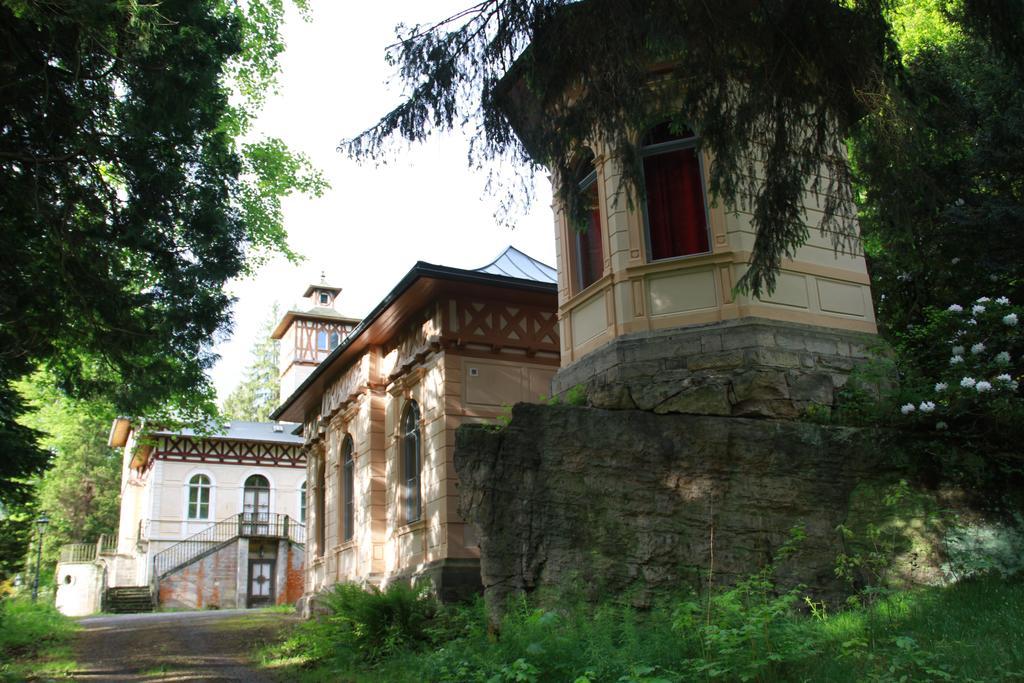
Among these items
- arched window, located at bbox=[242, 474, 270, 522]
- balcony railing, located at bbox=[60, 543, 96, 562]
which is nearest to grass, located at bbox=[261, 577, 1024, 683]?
arched window, located at bbox=[242, 474, 270, 522]

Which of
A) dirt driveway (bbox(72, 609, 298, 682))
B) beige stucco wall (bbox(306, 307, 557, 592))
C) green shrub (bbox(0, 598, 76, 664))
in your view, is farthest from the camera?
beige stucco wall (bbox(306, 307, 557, 592))

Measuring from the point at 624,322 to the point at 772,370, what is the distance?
169cm

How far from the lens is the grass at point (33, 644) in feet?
35.7

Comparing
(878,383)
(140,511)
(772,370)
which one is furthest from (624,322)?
(140,511)

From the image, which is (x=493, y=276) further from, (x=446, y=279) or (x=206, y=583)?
(x=206, y=583)

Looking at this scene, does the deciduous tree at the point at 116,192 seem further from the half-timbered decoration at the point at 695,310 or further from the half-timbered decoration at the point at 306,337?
the half-timbered decoration at the point at 306,337

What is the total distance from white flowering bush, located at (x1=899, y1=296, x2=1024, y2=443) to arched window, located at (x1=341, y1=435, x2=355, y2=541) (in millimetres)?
11777

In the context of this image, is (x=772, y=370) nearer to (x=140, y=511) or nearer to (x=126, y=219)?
(x=126, y=219)

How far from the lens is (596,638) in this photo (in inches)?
264

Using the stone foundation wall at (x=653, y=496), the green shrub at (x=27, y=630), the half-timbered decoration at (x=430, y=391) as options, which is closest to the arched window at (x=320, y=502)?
the half-timbered decoration at (x=430, y=391)

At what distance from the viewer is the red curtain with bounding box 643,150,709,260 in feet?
33.8

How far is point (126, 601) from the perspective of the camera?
1168 inches

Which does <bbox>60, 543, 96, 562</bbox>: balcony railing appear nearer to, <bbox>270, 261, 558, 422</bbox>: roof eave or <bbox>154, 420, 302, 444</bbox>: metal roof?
<bbox>154, 420, 302, 444</bbox>: metal roof

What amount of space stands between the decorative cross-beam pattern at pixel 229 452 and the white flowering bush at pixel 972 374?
2952 centimetres
